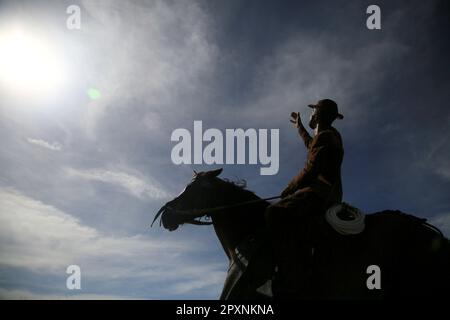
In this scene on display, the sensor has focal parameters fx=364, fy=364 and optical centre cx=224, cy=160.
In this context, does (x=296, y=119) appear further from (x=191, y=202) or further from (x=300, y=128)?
(x=191, y=202)

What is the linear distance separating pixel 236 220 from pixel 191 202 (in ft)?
3.80

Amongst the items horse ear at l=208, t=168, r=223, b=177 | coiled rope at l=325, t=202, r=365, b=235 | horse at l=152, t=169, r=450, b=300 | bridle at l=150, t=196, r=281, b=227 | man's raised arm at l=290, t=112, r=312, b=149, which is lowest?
horse at l=152, t=169, r=450, b=300

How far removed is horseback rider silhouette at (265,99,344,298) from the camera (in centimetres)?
622

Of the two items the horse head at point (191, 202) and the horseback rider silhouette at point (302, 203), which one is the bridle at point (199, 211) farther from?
the horseback rider silhouette at point (302, 203)

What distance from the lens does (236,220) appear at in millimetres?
7465

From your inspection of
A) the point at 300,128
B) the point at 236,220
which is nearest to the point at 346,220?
the point at 236,220

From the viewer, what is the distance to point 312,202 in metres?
6.53

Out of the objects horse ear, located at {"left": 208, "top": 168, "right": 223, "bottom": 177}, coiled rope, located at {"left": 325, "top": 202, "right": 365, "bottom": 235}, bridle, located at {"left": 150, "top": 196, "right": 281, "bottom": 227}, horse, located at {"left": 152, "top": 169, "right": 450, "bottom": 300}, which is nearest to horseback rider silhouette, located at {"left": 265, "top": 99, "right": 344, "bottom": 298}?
horse, located at {"left": 152, "top": 169, "right": 450, "bottom": 300}

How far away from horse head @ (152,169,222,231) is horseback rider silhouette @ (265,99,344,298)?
172cm

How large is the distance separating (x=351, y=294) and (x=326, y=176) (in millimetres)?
2063

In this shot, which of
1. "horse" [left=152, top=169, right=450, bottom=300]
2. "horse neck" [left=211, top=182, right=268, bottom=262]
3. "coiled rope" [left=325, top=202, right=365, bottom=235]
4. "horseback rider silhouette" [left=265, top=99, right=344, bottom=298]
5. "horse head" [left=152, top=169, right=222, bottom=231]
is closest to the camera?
"horse" [left=152, top=169, right=450, bottom=300]

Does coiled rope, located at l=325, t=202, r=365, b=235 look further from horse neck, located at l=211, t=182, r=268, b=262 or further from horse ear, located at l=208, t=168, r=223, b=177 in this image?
horse ear, located at l=208, t=168, r=223, b=177

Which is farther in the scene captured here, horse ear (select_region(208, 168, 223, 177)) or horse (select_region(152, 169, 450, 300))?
horse ear (select_region(208, 168, 223, 177))
